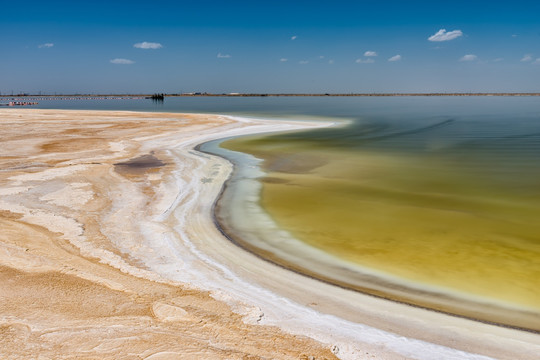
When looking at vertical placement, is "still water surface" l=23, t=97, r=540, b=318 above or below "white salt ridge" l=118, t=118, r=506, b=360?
below

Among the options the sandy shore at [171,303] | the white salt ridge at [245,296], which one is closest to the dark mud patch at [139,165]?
the sandy shore at [171,303]

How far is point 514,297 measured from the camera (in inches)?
217

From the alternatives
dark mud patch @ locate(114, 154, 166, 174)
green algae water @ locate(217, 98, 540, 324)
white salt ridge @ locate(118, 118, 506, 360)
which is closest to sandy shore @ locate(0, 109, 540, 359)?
white salt ridge @ locate(118, 118, 506, 360)

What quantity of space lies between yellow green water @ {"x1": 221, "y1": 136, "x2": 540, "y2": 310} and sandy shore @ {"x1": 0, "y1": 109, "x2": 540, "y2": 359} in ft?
4.89

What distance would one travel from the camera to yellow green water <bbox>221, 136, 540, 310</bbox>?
6.36m

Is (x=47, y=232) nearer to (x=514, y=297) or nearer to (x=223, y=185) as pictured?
(x=223, y=185)

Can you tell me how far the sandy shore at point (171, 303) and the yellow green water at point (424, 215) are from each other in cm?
149

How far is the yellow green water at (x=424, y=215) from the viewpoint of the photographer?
6359 millimetres

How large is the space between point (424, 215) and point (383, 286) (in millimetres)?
4038

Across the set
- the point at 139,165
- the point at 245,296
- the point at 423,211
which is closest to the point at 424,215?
the point at 423,211

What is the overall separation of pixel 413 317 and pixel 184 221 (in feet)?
16.1

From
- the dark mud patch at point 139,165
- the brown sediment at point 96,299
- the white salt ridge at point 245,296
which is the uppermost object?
the brown sediment at point 96,299

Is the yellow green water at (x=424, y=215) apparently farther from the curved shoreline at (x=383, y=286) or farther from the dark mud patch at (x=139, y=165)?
the dark mud patch at (x=139, y=165)

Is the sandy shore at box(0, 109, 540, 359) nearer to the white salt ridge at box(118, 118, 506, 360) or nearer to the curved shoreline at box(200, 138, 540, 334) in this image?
the white salt ridge at box(118, 118, 506, 360)
